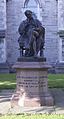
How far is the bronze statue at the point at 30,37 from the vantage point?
1007 centimetres

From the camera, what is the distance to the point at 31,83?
9.99m

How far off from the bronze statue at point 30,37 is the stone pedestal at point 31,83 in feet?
1.30

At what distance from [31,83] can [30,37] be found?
1.21 m

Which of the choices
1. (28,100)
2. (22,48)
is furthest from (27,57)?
(28,100)

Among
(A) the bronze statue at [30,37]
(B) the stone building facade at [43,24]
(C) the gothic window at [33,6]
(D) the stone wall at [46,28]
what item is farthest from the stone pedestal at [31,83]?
(C) the gothic window at [33,6]

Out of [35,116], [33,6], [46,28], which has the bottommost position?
[46,28]

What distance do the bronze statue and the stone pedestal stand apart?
397 millimetres

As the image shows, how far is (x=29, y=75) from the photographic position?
9.98 meters

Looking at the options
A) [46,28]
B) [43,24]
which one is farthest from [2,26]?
[46,28]

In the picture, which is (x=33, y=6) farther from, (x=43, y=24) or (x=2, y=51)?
(x=2, y=51)

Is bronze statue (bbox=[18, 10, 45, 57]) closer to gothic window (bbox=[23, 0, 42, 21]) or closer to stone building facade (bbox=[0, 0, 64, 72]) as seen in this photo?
stone building facade (bbox=[0, 0, 64, 72])

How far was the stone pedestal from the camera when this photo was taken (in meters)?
9.88

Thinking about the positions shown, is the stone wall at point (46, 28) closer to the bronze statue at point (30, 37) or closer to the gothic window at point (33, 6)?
the gothic window at point (33, 6)

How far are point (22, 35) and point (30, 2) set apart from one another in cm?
1366
